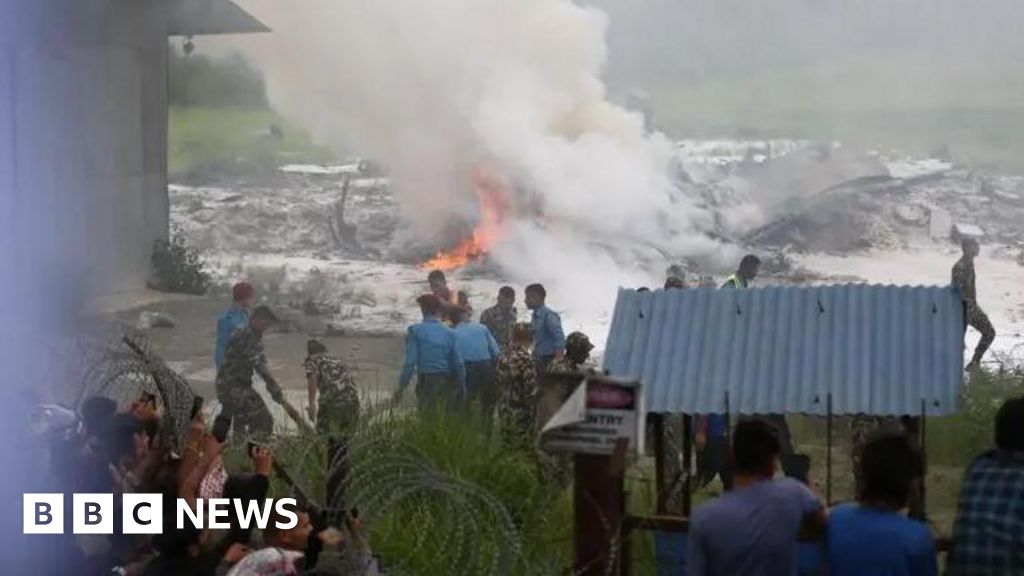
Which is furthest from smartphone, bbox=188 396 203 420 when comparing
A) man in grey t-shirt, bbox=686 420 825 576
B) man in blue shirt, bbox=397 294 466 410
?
man in grey t-shirt, bbox=686 420 825 576

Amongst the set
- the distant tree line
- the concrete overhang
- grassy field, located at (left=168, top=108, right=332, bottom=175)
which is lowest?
grassy field, located at (left=168, top=108, right=332, bottom=175)

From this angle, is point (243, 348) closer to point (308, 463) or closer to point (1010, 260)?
Answer: point (308, 463)

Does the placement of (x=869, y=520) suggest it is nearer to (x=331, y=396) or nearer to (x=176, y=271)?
(x=331, y=396)

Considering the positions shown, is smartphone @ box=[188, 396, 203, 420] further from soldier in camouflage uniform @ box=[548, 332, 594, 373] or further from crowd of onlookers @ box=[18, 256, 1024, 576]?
soldier in camouflage uniform @ box=[548, 332, 594, 373]

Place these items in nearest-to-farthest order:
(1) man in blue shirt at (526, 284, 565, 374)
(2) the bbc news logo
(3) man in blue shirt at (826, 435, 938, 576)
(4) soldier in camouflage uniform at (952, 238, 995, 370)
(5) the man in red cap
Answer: (3) man in blue shirt at (826, 435, 938, 576) < (2) the bbc news logo < (1) man in blue shirt at (526, 284, 565, 374) < (5) the man in red cap < (4) soldier in camouflage uniform at (952, 238, 995, 370)

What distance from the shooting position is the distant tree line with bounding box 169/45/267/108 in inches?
596

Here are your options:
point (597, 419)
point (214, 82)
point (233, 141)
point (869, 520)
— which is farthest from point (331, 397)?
point (214, 82)

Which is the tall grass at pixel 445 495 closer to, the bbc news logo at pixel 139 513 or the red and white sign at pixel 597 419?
the bbc news logo at pixel 139 513

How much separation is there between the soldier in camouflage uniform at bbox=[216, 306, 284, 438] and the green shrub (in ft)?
15.2

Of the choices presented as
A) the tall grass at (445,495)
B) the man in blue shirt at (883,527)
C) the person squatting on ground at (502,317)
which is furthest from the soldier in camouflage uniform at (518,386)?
the man in blue shirt at (883,527)

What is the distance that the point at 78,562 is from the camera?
5.96 meters

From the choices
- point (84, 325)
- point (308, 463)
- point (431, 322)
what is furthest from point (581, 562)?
point (84, 325)

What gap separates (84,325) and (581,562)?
29.2ft

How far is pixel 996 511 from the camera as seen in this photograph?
14.2ft
